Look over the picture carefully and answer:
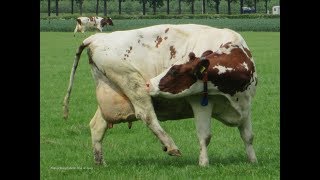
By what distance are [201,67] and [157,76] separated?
565 millimetres

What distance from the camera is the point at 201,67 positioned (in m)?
9.67

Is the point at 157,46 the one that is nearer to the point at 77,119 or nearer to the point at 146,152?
the point at 146,152

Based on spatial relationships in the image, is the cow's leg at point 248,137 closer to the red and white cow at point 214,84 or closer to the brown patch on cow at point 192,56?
the red and white cow at point 214,84

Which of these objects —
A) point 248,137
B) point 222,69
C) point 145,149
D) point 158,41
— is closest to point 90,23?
point 145,149

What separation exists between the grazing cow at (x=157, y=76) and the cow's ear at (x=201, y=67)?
8.0 inches

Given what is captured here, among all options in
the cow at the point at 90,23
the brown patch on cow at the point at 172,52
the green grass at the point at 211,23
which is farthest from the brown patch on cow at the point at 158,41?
the green grass at the point at 211,23

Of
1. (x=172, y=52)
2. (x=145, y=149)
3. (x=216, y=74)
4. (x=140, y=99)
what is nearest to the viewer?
(x=216, y=74)

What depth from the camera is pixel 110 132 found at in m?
13.6

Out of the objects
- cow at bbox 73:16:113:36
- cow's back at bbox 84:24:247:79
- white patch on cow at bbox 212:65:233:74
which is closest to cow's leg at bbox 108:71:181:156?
cow's back at bbox 84:24:247:79

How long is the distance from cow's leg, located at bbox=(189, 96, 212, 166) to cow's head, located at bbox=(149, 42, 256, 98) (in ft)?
0.76

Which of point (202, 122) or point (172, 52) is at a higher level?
point (172, 52)

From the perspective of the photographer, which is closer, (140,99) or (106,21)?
(140,99)

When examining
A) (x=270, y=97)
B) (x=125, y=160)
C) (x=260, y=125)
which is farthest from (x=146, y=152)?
(x=270, y=97)

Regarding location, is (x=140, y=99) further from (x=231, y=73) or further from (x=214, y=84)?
(x=231, y=73)
